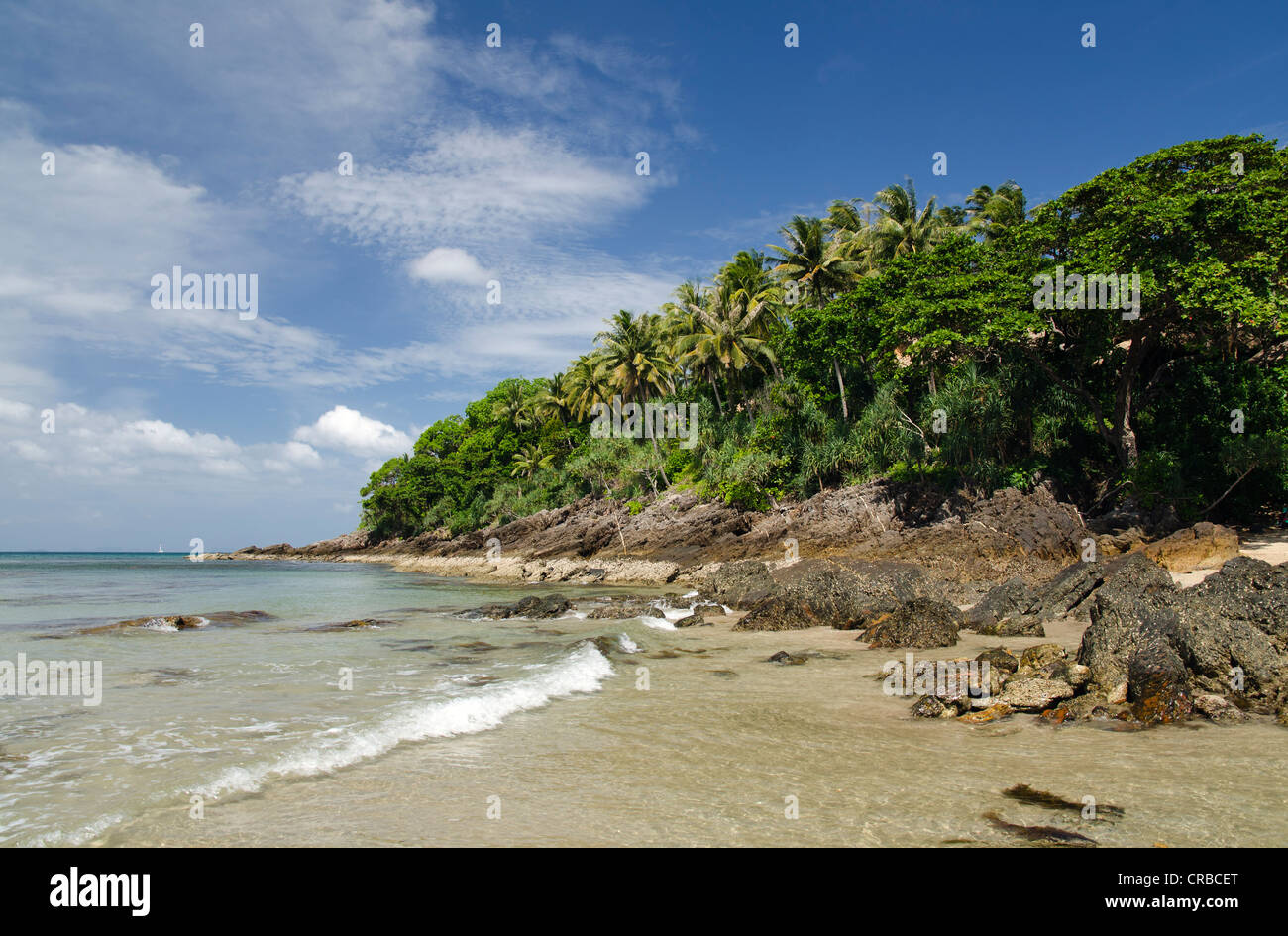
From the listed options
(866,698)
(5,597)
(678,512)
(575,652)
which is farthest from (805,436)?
(5,597)

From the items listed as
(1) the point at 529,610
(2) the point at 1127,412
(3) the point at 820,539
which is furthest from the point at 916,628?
(3) the point at 820,539

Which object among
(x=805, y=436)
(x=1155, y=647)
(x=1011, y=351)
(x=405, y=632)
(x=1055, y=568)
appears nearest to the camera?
(x=1155, y=647)

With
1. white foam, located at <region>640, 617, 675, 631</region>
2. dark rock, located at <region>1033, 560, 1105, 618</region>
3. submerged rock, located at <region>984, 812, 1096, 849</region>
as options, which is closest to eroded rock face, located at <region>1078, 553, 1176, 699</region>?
submerged rock, located at <region>984, 812, 1096, 849</region>

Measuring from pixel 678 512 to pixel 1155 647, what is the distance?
1217 inches

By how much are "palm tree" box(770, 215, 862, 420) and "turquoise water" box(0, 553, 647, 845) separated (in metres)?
27.9

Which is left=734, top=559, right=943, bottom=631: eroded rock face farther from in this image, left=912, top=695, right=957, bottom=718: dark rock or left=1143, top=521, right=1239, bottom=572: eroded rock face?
left=912, top=695, right=957, bottom=718: dark rock

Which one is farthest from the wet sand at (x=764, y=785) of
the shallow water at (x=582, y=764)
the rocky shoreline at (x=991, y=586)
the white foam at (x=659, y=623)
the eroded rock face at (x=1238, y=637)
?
the white foam at (x=659, y=623)

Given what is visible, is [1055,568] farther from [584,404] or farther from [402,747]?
[584,404]

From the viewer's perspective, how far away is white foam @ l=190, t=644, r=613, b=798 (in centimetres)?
626

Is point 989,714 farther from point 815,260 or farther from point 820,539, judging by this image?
point 815,260

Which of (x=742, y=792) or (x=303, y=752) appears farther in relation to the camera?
(x=303, y=752)

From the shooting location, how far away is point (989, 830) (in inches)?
187

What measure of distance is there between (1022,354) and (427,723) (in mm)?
25705

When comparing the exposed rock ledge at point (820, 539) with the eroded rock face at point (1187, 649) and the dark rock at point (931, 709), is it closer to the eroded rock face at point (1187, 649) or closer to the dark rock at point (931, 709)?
the eroded rock face at point (1187, 649)
